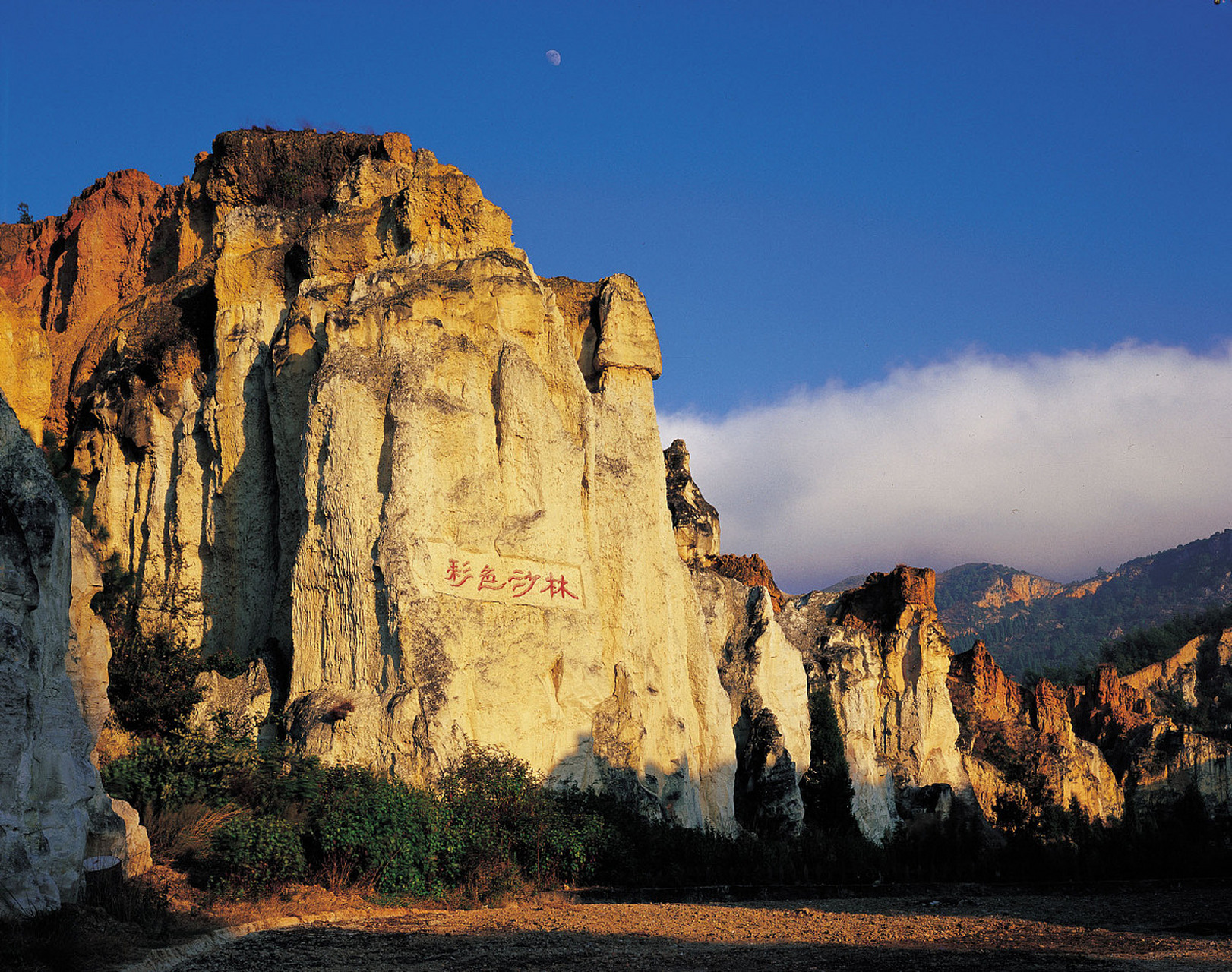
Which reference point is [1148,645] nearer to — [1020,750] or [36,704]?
[1020,750]

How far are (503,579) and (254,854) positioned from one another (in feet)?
25.1

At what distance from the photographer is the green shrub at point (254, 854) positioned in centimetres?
1482

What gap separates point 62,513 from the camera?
11.8m

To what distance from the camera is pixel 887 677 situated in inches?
1580

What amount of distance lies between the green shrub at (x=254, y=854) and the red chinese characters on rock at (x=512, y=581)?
6508 mm

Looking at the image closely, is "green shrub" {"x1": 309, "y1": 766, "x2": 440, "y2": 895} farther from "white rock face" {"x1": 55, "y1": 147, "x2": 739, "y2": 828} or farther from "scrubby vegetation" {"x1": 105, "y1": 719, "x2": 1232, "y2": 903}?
"white rock face" {"x1": 55, "y1": 147, "x2": 739, "y2": 828}

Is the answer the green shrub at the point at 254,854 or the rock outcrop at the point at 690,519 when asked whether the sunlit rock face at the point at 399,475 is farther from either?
the rock outcrop at the point at 690,519

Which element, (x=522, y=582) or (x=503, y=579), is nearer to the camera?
(x=503, y=579)

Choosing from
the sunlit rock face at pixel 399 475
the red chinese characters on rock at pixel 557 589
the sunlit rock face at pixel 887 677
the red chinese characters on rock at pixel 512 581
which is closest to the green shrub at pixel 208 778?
the sunlit rock face at pixel 399 475

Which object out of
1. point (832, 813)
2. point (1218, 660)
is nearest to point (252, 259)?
point (832, 813)

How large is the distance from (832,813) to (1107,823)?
19398 mm

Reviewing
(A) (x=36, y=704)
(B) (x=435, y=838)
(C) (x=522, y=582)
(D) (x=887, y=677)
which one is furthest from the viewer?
(D) (x=887, y=677)

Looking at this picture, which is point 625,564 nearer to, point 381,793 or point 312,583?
point 312,583

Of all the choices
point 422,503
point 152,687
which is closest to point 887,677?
point 422,503
